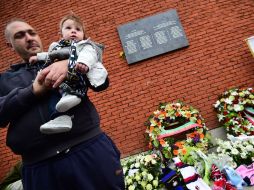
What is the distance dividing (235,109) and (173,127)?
102 centimetres

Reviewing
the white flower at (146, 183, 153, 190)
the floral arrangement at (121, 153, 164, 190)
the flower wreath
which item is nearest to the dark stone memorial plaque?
the flower wreath

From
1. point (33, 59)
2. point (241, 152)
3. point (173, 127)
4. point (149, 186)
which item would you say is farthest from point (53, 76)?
point (173, 127)

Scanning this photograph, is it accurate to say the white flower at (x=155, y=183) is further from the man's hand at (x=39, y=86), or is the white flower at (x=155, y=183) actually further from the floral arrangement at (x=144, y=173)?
the man's hand at (x=39, y=86)

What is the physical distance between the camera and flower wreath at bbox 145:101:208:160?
390 cm

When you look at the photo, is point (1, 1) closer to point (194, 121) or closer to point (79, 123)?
point (194, 121)

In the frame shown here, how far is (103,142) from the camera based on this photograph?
1307mm

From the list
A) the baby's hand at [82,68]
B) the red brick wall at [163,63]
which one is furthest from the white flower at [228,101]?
the baby's hand at [82,68]

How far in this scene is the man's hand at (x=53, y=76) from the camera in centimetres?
121

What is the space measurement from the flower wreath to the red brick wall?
33 cm

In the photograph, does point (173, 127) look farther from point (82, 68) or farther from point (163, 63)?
point (82, 68)

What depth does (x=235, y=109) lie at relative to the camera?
413cm

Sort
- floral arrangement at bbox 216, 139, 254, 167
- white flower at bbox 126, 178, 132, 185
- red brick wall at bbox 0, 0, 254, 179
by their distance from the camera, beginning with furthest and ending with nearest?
1. red brick wall at bbox 0, 0, 254, 179
2. floral arrangement at bbox 216, 139, 254, 167
3. white flower at bbox 126, 178, 132, 185

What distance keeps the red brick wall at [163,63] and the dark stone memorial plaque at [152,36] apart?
109mm

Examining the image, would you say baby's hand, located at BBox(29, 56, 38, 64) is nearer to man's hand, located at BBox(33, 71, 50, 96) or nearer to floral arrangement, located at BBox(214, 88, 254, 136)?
man's hand, located at BBox(33, 71, 50, 96)
